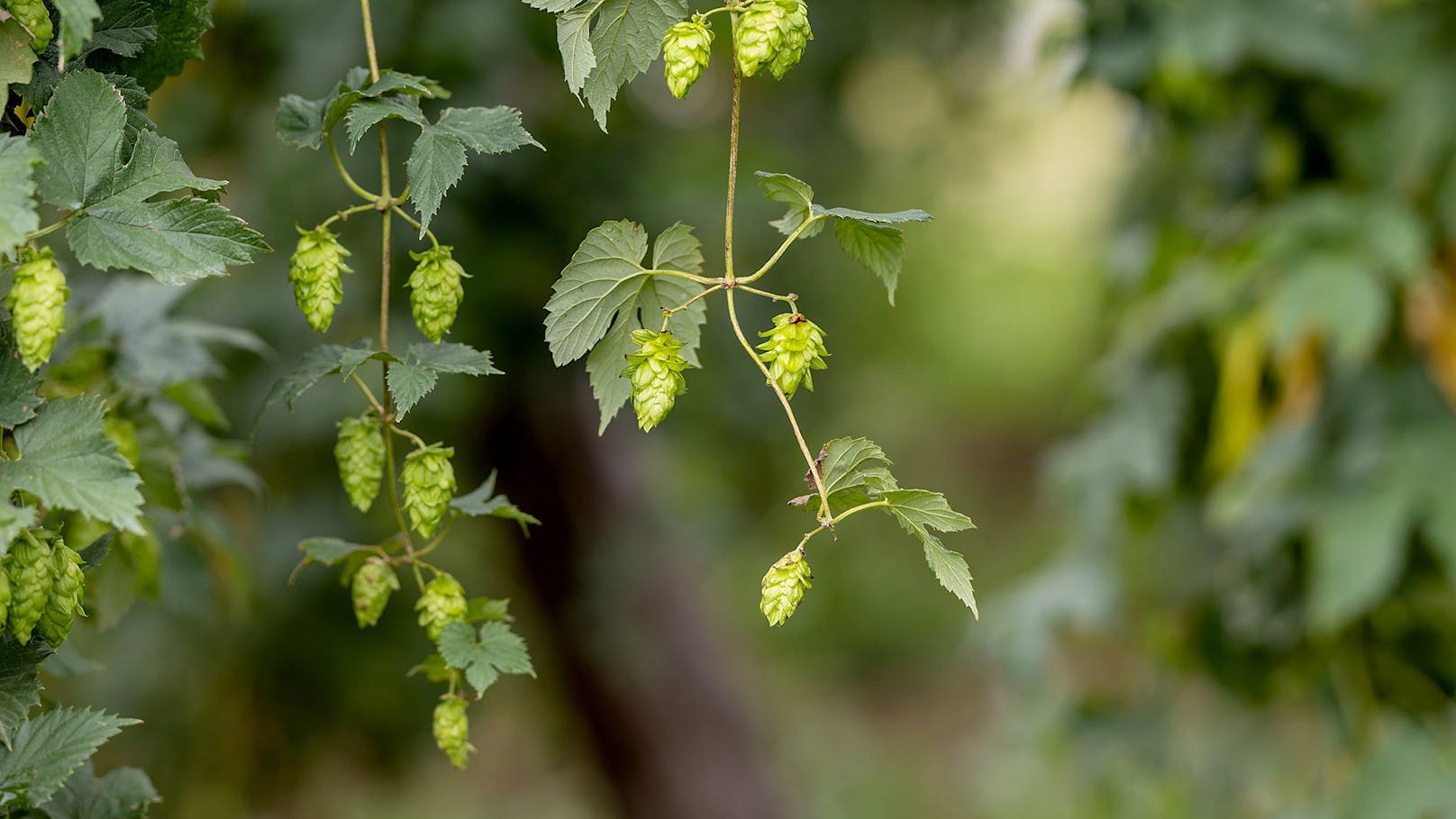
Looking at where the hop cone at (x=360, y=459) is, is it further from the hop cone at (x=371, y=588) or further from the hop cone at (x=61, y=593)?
the hop cone at (x=61, y=593)

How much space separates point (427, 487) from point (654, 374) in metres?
0.18

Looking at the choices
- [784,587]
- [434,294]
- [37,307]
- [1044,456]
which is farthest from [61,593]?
[1044,456]

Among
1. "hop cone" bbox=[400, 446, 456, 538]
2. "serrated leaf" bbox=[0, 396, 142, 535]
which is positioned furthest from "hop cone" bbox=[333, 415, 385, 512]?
"serrated leaf" bbox=[0, 396, 142, 535]

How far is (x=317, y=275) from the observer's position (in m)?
0.82

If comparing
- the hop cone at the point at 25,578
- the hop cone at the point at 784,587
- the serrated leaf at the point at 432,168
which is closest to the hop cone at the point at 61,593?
the hop cone at the point at 25,578

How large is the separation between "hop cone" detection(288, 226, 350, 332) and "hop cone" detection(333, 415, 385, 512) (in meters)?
0.08

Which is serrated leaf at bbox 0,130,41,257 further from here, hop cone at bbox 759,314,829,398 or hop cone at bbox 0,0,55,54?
hop cone at bbox 759,314,829,398

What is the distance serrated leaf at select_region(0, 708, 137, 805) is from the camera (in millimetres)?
769

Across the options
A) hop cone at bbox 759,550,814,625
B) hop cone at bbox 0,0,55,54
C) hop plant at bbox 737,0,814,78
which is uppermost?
hop plant at bbox 737,0,814,78

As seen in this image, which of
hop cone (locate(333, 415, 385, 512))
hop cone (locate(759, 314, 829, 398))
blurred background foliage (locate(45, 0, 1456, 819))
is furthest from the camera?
blurred background foliage (locate(45, 0, 1456, 819))

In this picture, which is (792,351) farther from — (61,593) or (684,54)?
(61,593)

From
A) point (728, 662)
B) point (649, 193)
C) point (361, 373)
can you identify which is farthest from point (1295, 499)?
point (728, 662)

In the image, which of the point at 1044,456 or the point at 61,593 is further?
the point at 1044,456

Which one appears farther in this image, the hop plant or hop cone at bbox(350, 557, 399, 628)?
hop cone at bbox(350, 557, 399, 628)
